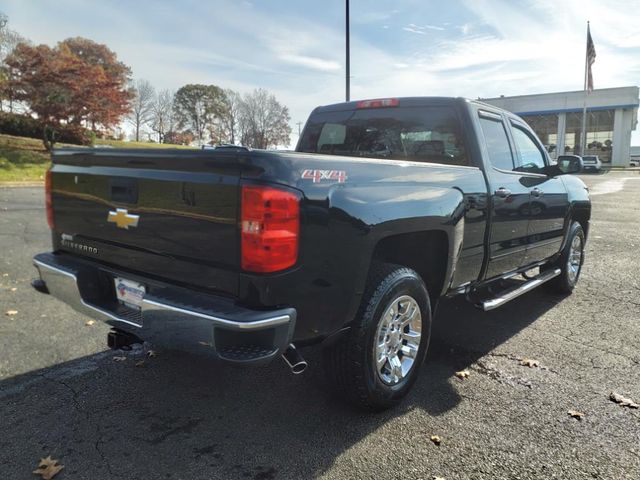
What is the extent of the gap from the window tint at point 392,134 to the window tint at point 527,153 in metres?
0.93

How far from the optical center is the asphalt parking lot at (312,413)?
2.51 metres

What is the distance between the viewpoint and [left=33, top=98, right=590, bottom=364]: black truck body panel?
236 cm

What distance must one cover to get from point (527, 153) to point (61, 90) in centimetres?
2430

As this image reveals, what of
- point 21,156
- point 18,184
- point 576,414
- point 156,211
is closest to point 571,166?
point 576,414

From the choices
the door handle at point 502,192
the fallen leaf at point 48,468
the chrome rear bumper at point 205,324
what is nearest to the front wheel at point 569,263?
the door handle at point 502,192

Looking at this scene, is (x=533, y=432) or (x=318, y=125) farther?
(x=318, y=125)

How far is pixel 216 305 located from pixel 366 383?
1013mm

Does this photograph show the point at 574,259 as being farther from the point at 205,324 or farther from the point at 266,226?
the point at 205,324

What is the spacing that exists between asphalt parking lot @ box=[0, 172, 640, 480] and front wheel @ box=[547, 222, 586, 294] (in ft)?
3.31

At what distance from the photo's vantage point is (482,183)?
146 inches

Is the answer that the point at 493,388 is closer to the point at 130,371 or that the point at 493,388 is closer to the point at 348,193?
the point at 348,193

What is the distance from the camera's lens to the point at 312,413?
3.01 metres

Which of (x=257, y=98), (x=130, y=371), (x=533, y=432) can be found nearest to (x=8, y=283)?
(x=130, y=371)

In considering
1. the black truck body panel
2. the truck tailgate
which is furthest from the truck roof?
the truck tailgate
